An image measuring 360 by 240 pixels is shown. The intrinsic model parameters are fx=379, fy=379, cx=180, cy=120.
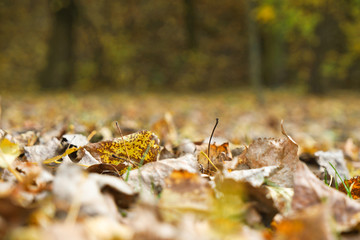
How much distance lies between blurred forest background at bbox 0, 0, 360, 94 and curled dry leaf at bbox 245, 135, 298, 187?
37.9 ft

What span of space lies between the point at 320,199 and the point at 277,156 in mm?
335

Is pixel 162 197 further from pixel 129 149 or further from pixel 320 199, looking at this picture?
pixel 129 149

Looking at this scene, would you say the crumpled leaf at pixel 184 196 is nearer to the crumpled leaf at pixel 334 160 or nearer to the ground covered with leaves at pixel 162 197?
the ground covered with leaves at pixel 162 197

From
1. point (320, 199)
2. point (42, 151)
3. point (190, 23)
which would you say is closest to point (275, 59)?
point (190, 23)

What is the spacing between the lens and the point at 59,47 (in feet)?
39.0

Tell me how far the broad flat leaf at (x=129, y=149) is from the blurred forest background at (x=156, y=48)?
451 inches

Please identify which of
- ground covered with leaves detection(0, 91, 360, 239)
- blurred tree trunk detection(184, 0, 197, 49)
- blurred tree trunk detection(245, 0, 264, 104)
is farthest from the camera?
blurred tree trunk detection(184, 0, 197, 49)

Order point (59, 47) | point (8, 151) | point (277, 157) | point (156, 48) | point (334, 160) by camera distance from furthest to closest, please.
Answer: point (156, 48)
point (59, 47)
point (334, 160)
point (277, 157)
point (8, 151)

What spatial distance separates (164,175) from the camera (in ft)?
3.37

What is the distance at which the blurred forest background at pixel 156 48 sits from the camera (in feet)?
41.8

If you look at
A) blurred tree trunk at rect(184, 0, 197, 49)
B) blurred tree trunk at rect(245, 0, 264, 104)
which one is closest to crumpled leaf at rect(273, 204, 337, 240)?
blurred tree trunk at rect(245, 0, 264, 104)

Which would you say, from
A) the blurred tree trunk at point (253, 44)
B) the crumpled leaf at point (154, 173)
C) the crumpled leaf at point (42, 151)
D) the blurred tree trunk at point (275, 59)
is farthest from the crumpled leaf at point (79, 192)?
the blurred tree trunk at point (275, 59)

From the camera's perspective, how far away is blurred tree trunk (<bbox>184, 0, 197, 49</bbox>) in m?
13.0

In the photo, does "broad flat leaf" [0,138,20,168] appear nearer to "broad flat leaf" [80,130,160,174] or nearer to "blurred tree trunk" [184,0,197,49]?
"broad flat leaf" [80,130,160,174]
